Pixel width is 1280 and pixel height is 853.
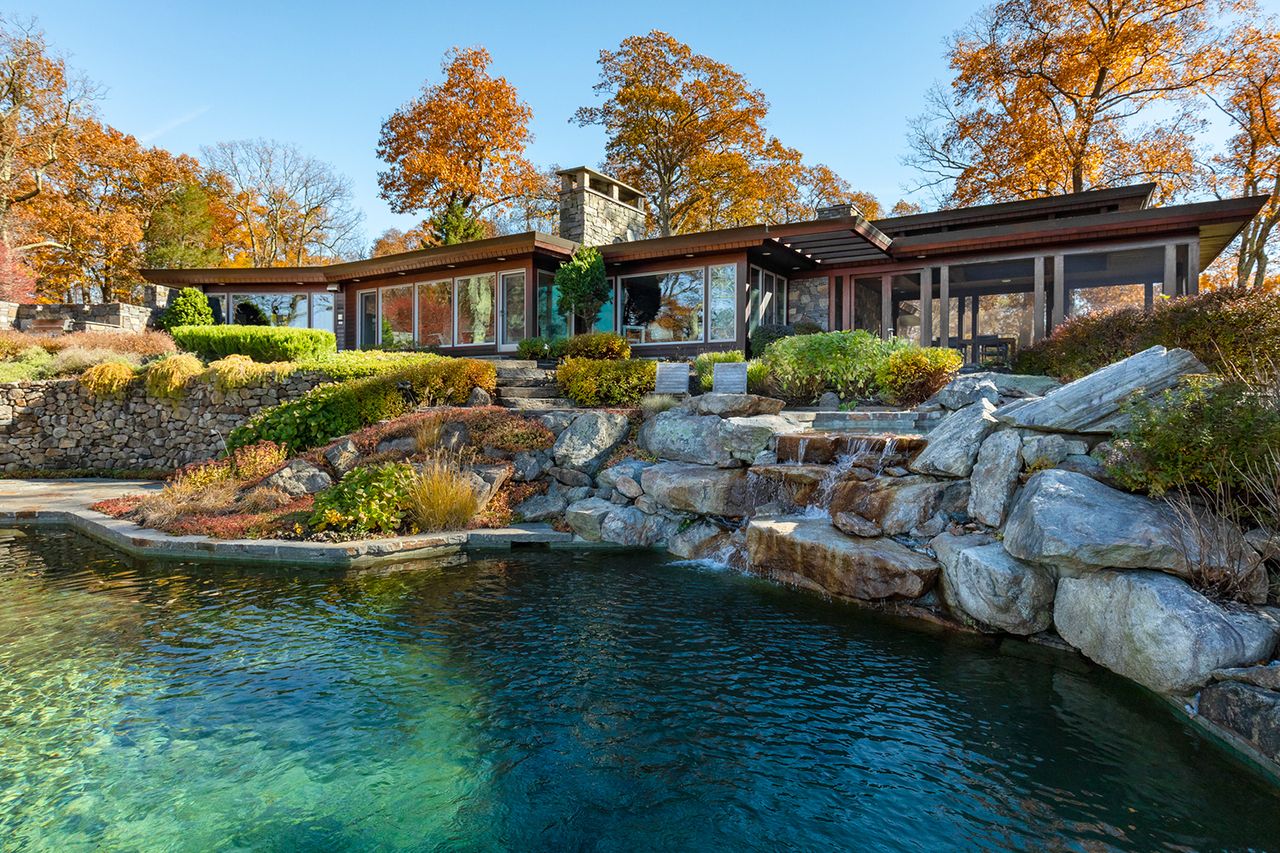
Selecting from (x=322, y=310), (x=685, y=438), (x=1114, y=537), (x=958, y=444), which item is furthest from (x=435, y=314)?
(x=1114, y=537)

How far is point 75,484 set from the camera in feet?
36.2

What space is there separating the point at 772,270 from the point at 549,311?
5594 mm

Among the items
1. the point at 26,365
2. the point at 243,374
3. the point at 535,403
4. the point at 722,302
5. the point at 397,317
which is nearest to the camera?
the point at 535,403

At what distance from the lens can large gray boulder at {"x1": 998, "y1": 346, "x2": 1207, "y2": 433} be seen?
206 inches

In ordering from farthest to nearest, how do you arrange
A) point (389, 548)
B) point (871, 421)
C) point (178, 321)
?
point (178, 321), point (871, 421), point (389, 548)

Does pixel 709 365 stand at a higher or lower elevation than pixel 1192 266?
lower

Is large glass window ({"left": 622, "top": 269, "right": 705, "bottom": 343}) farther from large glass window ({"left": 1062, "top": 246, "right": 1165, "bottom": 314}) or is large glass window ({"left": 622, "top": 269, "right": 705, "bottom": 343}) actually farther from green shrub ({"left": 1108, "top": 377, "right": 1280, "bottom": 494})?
green shrub ({"left": 1108, "top": 377, "right": 1280, "bottom": 494})

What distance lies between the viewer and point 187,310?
19.3m

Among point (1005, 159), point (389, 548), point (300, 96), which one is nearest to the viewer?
point (389, 548)

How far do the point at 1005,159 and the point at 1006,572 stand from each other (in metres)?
21.1

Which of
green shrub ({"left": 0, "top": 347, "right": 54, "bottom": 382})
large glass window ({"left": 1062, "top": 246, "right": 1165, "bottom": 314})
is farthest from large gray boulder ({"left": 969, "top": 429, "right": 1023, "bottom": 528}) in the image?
green shrub ({"left": 0, "top": 347, "right": 54, "bottom": 382})

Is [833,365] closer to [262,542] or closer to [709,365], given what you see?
[709,365]

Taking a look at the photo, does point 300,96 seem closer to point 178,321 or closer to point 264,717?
point 178,321

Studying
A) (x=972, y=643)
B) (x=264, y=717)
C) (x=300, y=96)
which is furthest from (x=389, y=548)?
(x=300, y=96)
